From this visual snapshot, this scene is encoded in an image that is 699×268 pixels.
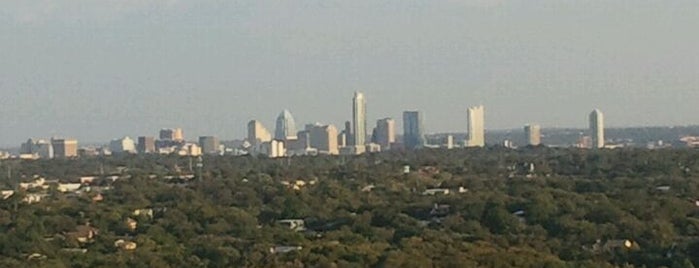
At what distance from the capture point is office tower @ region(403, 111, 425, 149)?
110 meters

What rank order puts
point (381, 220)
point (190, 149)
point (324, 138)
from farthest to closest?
point (324, 138), point (190, 149), point (381, 220)

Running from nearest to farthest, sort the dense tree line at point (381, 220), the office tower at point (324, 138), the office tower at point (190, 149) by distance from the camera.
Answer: the dense tree line at point (381, 220)
the office tower at point (190, 149)
the office tower at point (324, 138)

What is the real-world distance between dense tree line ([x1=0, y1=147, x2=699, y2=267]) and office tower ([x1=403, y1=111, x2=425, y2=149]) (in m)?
53.4

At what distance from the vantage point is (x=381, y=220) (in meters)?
31.2

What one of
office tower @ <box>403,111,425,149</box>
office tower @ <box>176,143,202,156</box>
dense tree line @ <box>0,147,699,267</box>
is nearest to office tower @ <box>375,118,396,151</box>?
office tower @ <box>403,111,425,149</box>

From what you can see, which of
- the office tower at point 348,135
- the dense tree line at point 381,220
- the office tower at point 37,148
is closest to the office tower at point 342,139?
the office tower at point 348,135

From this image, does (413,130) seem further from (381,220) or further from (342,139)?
(381,220)

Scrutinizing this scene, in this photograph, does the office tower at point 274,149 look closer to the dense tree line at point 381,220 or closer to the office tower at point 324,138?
the office tower at point 324,138

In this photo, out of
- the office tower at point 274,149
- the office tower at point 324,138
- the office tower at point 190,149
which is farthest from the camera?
the office tower at point 324,138

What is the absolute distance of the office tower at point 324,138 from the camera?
106500mm

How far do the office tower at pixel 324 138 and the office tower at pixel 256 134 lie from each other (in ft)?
27.6

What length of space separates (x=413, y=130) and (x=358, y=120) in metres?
6.13

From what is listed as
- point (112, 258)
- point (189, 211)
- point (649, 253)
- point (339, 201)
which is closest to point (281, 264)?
point (112, 258)

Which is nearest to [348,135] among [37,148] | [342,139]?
[342,139]
